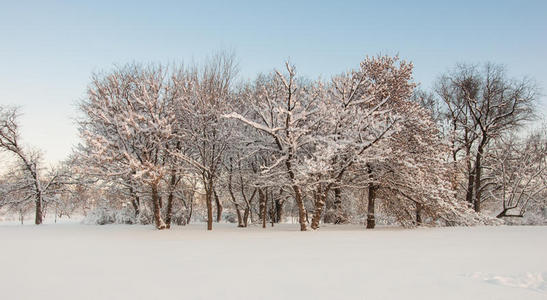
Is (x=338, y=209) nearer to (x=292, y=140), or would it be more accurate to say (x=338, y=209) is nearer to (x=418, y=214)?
(x=418, y=214)

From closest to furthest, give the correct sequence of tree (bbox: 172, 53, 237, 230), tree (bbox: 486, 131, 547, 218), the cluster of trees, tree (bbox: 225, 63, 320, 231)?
1. tree (bbox: 225, 63, 320, 231)
2. the cluster of trees
3. tree (bbox: 172, 53, 237, 230)
4. tree (bbox: 486, 131, 547, 218)

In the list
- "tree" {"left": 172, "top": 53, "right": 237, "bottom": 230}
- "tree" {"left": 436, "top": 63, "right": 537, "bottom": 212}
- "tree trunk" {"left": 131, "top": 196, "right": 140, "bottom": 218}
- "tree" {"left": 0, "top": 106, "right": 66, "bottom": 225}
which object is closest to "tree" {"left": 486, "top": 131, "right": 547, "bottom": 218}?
"tree" {"left": 436, "top": 63, "right": 537, "bottom": 212}

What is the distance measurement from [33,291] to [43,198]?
23.8 meters

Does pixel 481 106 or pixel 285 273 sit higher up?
pixel 481 106

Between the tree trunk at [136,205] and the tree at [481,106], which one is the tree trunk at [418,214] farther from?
the tree trunk at [136,205]

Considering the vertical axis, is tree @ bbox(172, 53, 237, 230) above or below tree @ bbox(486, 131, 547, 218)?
above

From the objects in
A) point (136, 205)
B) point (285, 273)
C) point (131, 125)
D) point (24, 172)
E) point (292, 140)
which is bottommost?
point (136, 205)

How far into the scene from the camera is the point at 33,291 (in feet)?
16.8

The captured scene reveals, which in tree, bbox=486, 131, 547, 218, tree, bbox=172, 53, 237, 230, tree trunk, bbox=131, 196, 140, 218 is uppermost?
tree, bbox=172, 53, 237, 230

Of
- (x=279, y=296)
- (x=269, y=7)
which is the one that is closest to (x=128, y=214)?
(x=269, y=7)

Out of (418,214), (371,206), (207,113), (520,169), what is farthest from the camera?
(520,169)

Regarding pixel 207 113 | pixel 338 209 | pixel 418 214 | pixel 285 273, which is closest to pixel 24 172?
pixel 207 113

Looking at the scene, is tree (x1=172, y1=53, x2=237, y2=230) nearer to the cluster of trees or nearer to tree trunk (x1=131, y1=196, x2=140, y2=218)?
the cluster of trees

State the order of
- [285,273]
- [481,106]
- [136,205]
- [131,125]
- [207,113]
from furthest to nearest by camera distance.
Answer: [136,205] → [481,106] → [207,113] → [131,125] → [285,273]
